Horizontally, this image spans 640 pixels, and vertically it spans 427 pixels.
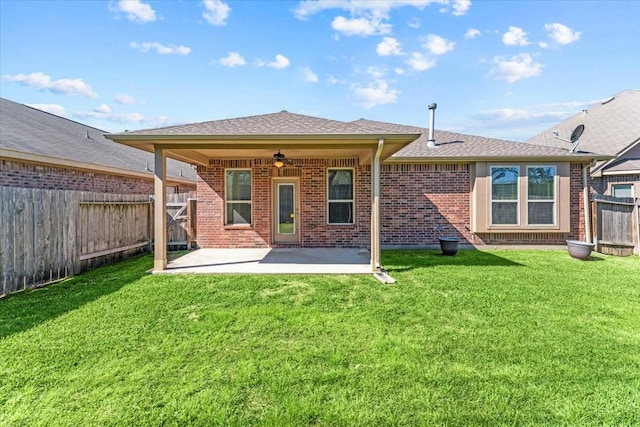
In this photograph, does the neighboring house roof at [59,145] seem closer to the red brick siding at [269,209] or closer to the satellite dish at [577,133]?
the red brick siding at [269,209]

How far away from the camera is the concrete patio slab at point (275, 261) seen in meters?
7.00

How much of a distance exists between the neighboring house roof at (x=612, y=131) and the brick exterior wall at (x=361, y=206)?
4.59 meters

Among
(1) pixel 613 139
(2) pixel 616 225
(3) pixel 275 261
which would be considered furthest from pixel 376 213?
Result: (1) pixel 613 139

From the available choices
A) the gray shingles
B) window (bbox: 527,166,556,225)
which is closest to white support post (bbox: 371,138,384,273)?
window (bbox: 527,166,556,225)

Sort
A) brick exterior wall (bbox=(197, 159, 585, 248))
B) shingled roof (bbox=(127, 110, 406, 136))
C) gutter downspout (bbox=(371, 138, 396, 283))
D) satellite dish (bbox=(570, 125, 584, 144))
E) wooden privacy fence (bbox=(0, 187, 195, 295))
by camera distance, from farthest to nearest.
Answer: satellite dish (bbox=(570, 125, 584, 144)), brick exterior wall (bbox=(197, 159, 585, 248)), gutter downspout (bbox=(371, 138, 396, 283)), shingled roof (bbox=(127, 110, 406, 136)), wooden privacy fence (bbox=(0, 187, 195, 295))

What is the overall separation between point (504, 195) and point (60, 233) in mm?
11349

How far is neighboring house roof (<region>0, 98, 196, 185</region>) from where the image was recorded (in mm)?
8204

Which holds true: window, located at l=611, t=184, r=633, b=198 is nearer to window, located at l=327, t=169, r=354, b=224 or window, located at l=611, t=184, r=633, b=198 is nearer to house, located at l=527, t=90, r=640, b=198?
house, located at l=527, t=90, r=640, b=198

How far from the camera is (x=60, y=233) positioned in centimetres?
636

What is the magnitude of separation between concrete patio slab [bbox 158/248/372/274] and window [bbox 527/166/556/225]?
17.3 feet

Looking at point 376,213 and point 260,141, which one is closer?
point 260,141

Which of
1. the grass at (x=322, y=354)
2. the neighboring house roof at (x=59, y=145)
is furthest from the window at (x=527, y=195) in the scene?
the neighboring house roof at (x=59, y=145)

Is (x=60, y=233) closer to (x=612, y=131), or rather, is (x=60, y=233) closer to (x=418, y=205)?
(x=418, y=205)

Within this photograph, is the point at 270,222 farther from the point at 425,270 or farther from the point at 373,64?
the point at 373,64
